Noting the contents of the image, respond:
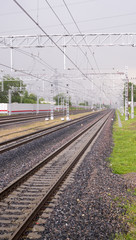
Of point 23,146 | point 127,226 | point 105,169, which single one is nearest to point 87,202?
point 127,226

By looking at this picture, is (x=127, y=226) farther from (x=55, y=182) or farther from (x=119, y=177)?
(x=119, y=177)

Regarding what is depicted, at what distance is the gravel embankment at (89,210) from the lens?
4.99 metres

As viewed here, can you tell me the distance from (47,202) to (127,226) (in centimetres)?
219

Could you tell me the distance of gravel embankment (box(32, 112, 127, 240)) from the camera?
16.4ft

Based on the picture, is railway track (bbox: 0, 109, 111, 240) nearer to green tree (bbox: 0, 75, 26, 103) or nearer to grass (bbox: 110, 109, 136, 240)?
grass (bbox: 110, 109, 136, 240)

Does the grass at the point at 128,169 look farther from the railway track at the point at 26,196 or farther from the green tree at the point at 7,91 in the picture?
the green tree at the point at 7,91

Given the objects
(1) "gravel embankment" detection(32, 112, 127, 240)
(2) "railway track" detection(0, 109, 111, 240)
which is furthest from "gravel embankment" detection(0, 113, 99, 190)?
(1) "gravel embankment" detection(32, 112, 127, 240)

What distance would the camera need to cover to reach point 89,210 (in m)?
5.99

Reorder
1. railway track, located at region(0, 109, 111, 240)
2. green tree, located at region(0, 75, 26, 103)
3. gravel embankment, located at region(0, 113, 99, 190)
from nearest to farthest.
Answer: railway track, located at region(0, 109, 111, 240)
gravel embankment, located at region(0, 113, 99, 190)
green tree, located at region(0, 75, 26, 103)

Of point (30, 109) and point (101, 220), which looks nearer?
point (101, 220)

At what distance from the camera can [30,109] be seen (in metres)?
64.9

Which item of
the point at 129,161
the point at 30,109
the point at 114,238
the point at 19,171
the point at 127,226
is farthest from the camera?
the point at 30,109

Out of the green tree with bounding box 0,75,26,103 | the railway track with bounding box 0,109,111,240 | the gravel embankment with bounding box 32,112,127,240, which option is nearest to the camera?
the gravel embankment with bounding box 32,112,127,240

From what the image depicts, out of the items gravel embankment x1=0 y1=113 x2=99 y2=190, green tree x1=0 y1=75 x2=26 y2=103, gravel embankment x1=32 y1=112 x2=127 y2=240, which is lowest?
gravel embankment x1=32 y1=112 x2=127 y2=240
